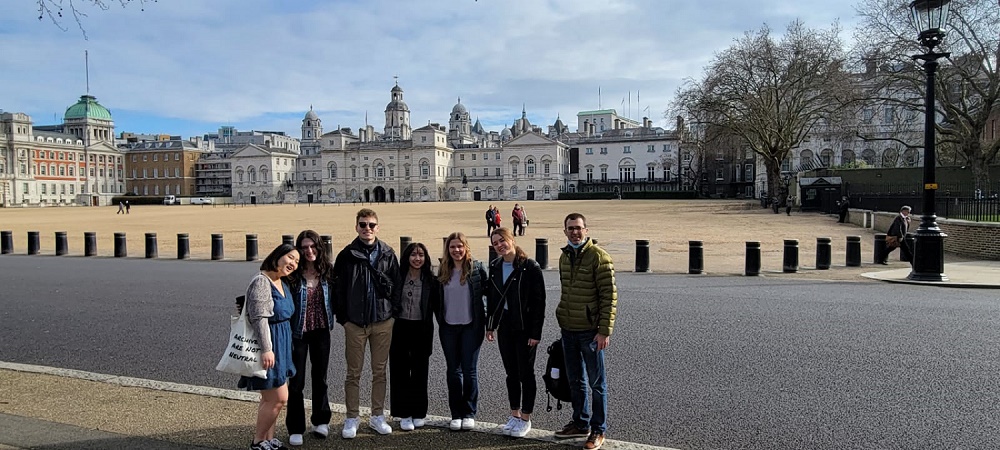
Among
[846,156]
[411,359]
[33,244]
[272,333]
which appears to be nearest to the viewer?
[272,333]

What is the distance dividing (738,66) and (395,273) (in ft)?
151

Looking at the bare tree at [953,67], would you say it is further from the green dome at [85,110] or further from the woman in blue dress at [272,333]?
the green dome at [85,110]

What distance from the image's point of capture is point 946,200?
19.1 meters

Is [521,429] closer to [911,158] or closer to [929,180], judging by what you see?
[929,180]

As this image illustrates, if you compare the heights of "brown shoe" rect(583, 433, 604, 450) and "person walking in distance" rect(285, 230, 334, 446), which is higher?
"person walking in distance" rect(285, 230, 334, 446)

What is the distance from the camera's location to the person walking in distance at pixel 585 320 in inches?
178

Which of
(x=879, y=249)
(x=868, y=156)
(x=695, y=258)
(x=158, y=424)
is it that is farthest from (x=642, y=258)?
(x=868, y=156)

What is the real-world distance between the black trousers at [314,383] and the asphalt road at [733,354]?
916 mm

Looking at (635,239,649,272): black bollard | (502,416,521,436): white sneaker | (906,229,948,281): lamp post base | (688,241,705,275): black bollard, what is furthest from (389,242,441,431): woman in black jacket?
(906,229,948,281): lamp post base

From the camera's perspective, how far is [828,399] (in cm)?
537

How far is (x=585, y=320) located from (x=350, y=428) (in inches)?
71.4

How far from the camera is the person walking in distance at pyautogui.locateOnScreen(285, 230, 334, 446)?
15.0 ft

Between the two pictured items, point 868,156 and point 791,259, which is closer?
point 791,259

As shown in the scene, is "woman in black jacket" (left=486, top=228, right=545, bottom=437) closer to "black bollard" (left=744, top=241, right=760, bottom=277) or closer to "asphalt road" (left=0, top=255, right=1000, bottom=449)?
"asphalt road" (left=0, top=255, right=1000, bottom=449)
